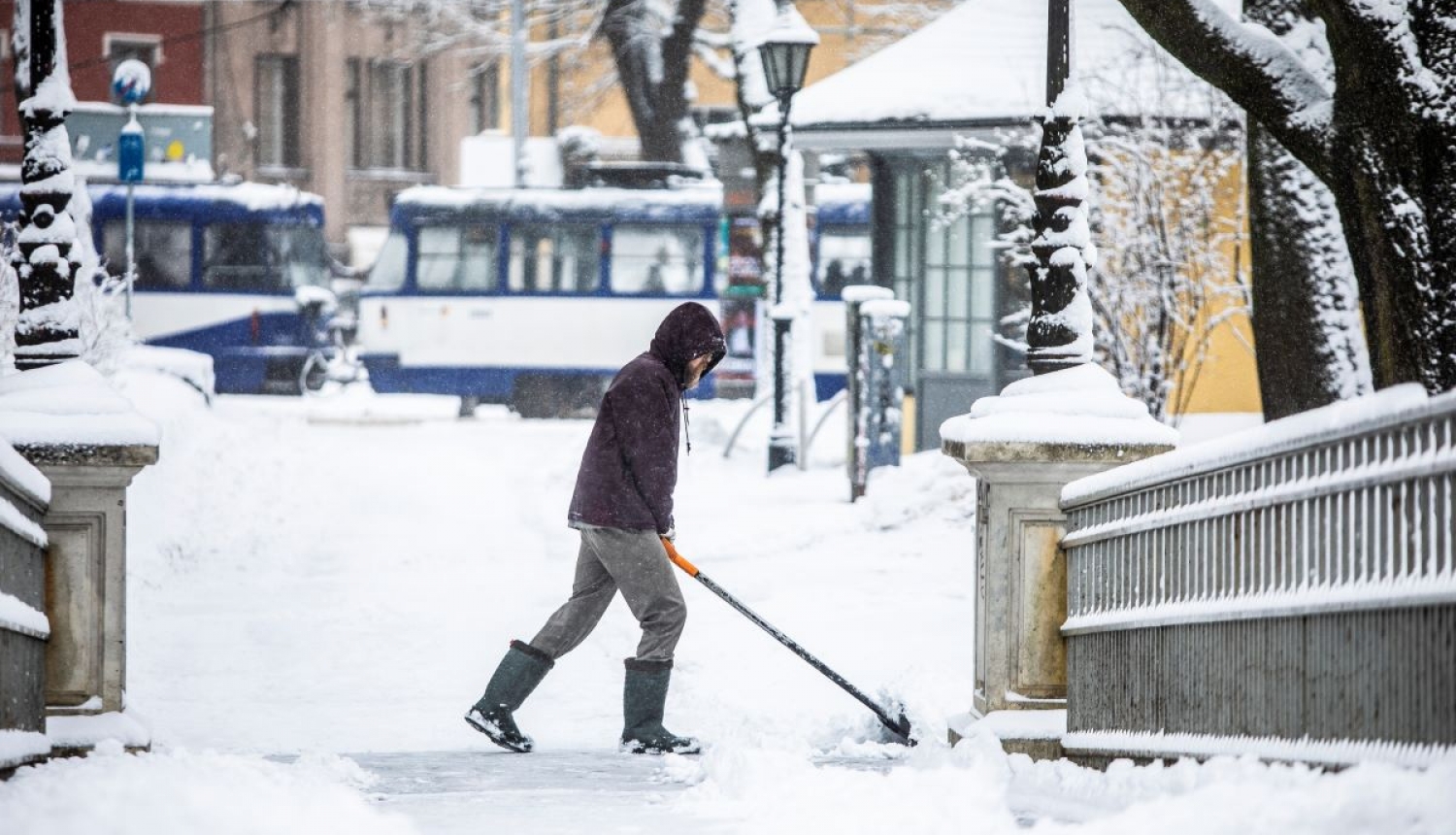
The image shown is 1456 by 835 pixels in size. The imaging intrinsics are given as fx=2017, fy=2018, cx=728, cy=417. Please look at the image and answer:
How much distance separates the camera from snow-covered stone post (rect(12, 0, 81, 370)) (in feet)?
25.0

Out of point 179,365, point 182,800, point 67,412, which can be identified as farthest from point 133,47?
point 182,800

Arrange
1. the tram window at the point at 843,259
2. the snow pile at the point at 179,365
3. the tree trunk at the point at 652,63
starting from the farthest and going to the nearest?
the tree trunk at the point at 652,63 < the tram window at the point at 843,259 < the snow pile at the point at 179,365

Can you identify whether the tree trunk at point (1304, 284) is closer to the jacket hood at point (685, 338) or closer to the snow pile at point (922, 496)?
the snow pile at point (922, 496)

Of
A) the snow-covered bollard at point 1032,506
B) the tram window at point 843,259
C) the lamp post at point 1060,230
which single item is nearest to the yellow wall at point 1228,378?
the tram window at point 843,259

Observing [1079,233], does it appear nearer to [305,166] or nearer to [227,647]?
[227,647]

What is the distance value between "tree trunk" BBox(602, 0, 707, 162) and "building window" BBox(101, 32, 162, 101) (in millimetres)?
16883

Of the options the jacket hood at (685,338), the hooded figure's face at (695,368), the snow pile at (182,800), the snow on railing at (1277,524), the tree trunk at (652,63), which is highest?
the tree trunk at (652,63)

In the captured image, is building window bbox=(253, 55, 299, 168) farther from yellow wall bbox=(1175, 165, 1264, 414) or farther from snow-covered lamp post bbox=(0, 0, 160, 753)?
snow-covered lamp post bbox=(0, 0, 160, 753)

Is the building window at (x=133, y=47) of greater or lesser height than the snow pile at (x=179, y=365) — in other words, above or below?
above

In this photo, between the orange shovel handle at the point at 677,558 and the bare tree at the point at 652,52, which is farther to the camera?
the bare tree at the point at 652,52

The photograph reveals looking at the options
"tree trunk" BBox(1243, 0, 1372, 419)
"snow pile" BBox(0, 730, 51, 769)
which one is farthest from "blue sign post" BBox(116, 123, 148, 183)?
"snow pile" BBox(0, 730, 51, 769)

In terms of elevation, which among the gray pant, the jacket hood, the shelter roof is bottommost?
the gray pant

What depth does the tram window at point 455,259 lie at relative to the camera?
93.0 feet

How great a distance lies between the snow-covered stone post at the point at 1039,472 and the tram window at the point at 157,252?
24.9 meters
